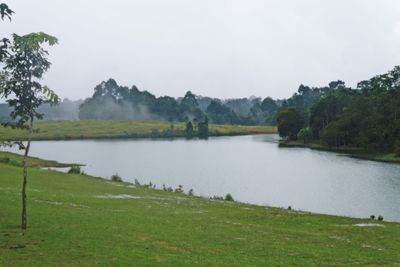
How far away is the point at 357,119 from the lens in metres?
150

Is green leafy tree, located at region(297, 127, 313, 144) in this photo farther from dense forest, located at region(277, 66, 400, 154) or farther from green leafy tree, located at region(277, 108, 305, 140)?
green leafy tree, located at region(277, 108, 305, 140)

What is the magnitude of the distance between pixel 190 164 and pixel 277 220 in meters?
65.3

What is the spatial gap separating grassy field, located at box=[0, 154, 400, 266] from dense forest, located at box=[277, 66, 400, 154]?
329 ft

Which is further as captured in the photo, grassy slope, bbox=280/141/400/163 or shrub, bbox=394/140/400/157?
shrub, bbox=394/140/400/157

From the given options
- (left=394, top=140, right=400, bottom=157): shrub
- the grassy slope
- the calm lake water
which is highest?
(left=394, top=140, right=400, bottom=157): shrub

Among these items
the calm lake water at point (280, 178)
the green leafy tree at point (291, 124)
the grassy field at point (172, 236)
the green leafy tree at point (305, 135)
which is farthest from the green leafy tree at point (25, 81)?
the green leafy tree at point (291, 124)

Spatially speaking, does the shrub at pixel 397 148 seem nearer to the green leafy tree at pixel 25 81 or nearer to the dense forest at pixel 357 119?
the dense forest at pixel 357 119

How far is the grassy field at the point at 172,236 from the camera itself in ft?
60.0

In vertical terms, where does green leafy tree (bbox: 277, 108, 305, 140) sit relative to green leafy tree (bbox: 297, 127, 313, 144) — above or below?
above

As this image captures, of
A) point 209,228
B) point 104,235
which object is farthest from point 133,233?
point 209,228

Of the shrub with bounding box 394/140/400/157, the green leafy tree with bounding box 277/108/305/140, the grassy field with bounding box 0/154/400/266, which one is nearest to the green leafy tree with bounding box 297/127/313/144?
the green leafy tree with bounding box 277/108/305/140

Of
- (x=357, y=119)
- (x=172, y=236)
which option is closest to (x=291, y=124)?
(x=357, y=119)

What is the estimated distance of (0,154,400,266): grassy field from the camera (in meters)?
18.3

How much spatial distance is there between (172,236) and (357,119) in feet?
451
